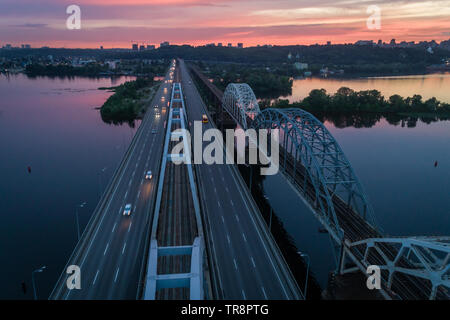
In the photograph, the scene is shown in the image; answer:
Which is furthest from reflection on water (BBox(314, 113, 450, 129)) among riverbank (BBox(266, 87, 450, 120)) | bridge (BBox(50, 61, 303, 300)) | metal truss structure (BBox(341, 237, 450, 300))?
metal truss structure (BBox(341, 237, 450, 300))

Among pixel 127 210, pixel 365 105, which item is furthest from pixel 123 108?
pixel 365 105

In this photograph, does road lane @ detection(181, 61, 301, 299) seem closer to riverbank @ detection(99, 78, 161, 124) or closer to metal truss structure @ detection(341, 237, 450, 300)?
metal truss structure @ detection(341, 237, 450, 300)

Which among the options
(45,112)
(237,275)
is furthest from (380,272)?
(45,112)

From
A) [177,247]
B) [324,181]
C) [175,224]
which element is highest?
[324,181]

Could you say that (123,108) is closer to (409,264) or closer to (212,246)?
(212,246)

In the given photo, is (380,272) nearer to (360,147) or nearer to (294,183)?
(294,183)
